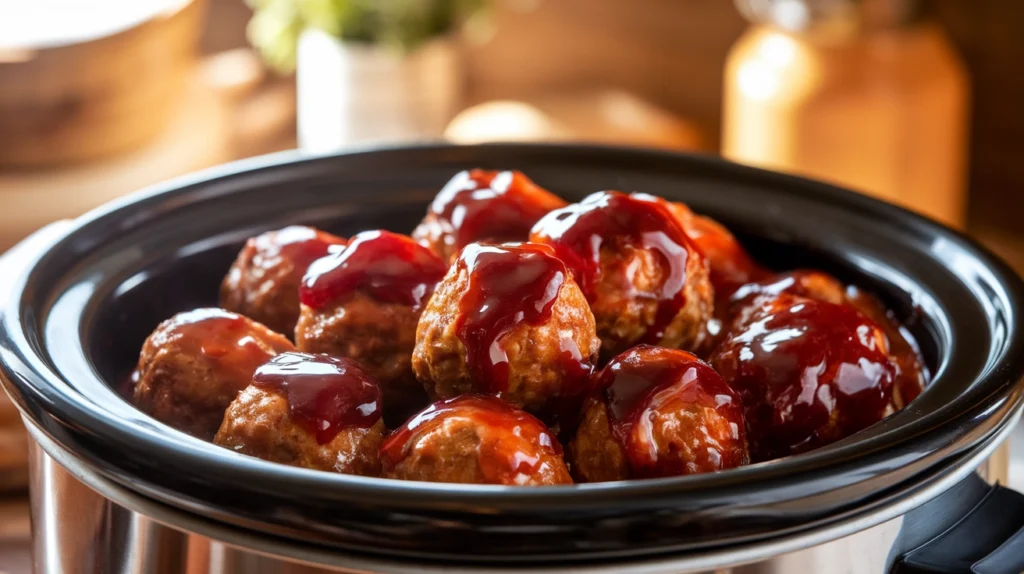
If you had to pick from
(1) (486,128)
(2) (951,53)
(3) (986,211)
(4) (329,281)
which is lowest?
(3) (986,211)

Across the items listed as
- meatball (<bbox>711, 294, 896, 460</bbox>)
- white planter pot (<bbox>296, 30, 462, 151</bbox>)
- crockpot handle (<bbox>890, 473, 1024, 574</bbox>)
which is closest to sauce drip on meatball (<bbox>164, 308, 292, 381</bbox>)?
meatball (<bbox>711, 294, 896, 460</bbox>)

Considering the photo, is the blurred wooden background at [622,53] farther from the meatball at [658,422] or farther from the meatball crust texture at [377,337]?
the meatball at [658,422]

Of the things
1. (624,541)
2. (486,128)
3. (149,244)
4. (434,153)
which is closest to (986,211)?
(486,128)

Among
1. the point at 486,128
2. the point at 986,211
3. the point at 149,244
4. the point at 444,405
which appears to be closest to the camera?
the point at 444,405

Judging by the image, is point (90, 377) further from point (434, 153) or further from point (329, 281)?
point (434, 153)

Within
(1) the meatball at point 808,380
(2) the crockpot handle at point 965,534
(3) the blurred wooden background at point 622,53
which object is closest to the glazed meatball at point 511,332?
(1) the meatball at point 808,380

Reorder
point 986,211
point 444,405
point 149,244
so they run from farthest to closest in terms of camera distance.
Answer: point 986,211 < point 149,244 < point 444,405

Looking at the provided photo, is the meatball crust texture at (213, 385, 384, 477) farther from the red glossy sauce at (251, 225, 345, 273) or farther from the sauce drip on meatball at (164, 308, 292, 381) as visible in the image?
the red glossy sauce at (251, 225, 345, 273)
